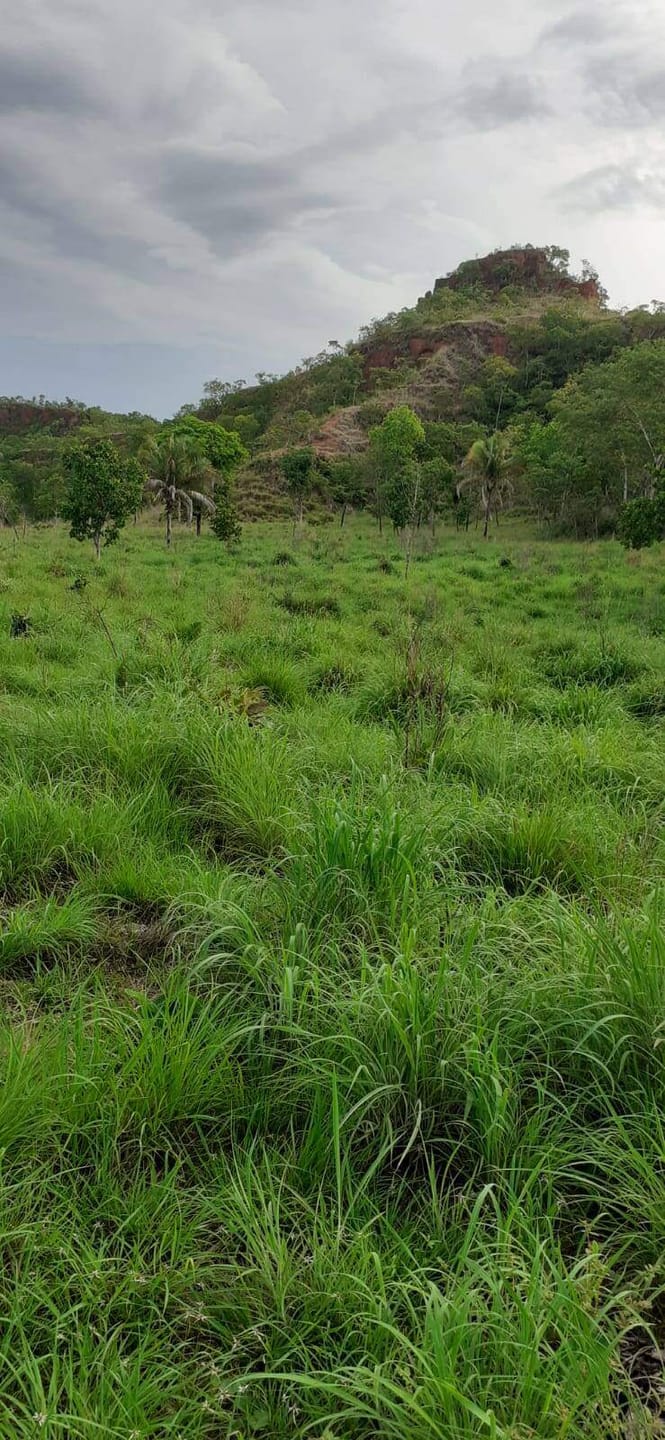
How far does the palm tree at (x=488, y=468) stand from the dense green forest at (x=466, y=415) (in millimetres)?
126

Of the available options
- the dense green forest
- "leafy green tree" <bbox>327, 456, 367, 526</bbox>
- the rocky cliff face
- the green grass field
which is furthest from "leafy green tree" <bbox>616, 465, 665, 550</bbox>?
the rocky cliff face

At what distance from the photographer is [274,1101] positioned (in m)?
1.88

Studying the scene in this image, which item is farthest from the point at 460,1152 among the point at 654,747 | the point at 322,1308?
the point at 654,747

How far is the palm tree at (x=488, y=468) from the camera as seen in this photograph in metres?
37.4

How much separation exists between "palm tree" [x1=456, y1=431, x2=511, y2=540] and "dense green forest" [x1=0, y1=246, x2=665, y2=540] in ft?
0.41

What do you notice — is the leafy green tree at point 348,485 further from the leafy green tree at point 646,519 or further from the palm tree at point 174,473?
the leafy green tree at point 646,519

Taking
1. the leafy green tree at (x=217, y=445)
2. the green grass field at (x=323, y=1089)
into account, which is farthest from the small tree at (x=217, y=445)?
the green grass field at (x=323, y=1089)

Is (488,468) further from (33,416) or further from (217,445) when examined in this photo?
(33,416)

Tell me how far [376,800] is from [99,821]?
1.28 m

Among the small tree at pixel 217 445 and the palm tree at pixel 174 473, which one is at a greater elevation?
the small tree at pixel 217 445

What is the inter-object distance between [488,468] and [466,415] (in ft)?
122

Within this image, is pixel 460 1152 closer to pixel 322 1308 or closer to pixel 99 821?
pixel 322 1308

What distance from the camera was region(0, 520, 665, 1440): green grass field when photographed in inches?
50.1

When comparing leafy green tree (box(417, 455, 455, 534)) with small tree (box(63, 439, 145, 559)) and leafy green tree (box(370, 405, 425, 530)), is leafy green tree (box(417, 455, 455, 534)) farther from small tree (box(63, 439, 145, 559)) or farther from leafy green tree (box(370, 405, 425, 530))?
small tree (box(63, 439, 145, 559))
